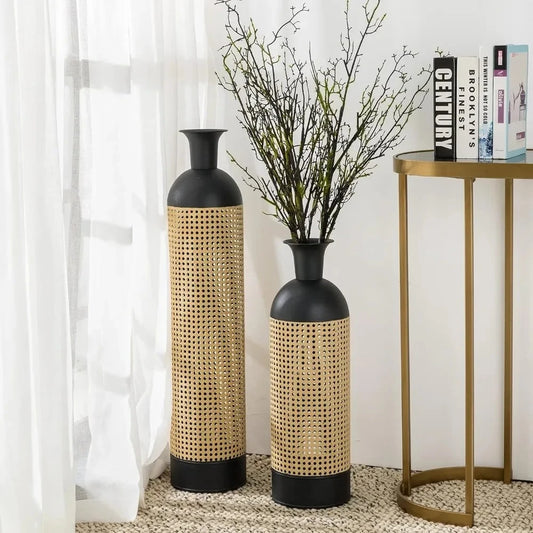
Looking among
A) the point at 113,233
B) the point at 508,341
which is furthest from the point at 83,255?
the point at 508,341

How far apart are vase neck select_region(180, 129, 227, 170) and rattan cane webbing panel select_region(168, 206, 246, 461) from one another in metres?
0.12

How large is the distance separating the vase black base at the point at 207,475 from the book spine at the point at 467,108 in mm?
992

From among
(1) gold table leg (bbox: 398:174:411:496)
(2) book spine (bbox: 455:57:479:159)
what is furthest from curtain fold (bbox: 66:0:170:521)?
(2) book spine (bbox: 455:57:479:159)

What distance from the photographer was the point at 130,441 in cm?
237

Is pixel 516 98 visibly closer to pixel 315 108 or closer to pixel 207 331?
pixel 315 108

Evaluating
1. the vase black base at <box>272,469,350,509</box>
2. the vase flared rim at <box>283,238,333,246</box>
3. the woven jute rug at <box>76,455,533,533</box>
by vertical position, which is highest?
the vase flared rim at <box>283,238,333,246</box>

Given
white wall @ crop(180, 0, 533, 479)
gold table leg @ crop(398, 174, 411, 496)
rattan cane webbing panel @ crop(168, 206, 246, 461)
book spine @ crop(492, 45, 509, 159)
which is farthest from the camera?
white wall @ crop(180, 0, 533, 479)

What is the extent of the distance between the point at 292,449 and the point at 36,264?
2.92 ft

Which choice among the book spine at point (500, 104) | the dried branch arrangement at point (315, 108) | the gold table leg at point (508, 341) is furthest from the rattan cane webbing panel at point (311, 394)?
the book spine at point (500, 104)

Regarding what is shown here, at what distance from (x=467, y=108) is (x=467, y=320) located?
0.50m

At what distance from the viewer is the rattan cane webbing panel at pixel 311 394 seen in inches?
96.7

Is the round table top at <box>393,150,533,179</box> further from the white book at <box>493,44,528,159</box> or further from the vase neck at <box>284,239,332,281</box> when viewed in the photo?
the vase neck at <box>284,239,332,281</box>

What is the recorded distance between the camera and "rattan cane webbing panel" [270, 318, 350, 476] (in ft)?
8.05

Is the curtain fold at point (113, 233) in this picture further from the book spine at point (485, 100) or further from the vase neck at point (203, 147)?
the book spine at point (485, 100)
